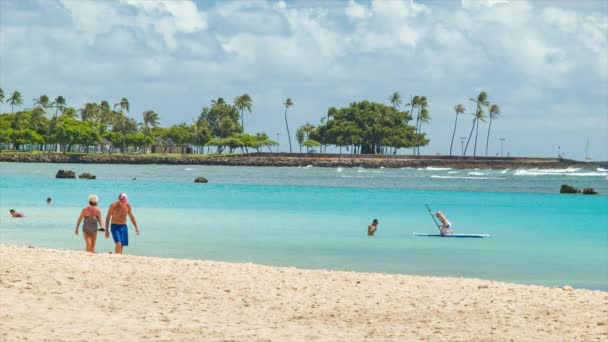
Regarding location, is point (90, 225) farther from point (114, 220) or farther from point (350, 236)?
point (350, 236)

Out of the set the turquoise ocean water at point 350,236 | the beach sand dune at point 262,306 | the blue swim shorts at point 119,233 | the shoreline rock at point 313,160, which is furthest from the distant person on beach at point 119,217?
the shoreline rock at point 313,160

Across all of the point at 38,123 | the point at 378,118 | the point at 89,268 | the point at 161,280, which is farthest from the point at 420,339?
the point at 38,123

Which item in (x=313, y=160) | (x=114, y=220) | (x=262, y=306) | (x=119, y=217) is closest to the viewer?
(x=262, y=306)

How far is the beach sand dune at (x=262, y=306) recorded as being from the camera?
11820 millimetres

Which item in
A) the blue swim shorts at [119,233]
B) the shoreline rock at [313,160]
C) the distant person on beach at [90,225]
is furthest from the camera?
the shoreline rock at [313,160]

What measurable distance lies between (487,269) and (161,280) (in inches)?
441

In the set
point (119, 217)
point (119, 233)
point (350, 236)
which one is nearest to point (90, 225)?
point (119, 233)

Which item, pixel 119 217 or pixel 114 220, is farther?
pixel 114 220

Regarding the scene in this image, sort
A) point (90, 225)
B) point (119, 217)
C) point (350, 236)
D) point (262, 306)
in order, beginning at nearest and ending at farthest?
1. point (262, 306)
2. point (119, 217)
3. point (90, 225)
4. point (350, 236)

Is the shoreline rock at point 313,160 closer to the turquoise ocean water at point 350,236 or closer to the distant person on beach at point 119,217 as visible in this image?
the turquoise ocean water at point 350,236

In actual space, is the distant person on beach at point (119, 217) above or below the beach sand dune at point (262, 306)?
above

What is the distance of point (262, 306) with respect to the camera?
1370 centimetres

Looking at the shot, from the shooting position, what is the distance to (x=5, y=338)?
1090cm

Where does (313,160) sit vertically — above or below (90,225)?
below
